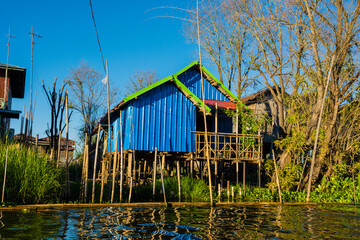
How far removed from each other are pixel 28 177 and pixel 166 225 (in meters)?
4.97

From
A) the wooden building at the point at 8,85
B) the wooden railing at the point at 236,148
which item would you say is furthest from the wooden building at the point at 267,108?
the wooden building at the point at 8,85

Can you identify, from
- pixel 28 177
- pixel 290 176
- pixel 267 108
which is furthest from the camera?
pixel 267 108

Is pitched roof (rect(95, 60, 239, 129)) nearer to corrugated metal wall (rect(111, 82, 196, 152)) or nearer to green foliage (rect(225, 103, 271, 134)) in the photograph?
corrugated metal wall (rect(111, 82, 196, 152))

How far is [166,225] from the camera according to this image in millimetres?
7512

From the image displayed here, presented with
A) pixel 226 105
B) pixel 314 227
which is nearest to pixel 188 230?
pixel 314 227

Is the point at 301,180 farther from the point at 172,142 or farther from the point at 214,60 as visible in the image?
the point at 214,60

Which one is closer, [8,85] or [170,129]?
[170,129]

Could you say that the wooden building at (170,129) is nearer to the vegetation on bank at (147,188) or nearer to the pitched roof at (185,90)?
the pitched roof at (185,90)

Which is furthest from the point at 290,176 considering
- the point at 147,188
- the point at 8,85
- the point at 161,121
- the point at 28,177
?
the point at 8,85

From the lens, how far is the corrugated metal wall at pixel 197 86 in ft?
66.6

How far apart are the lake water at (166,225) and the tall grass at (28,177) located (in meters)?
0.99

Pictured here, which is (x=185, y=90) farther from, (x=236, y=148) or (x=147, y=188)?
(x=147, y=188)

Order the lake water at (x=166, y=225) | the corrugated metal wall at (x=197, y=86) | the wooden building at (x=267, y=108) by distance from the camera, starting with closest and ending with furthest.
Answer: the lake water at (x=166, y=225) → the corrugated metal wall at (x=197, y=86) → the wooden building at (x=267, y=108)

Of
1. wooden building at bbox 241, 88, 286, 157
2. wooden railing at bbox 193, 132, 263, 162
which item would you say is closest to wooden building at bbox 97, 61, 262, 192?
wooden railing at bbox 193, 132, 263, 162
